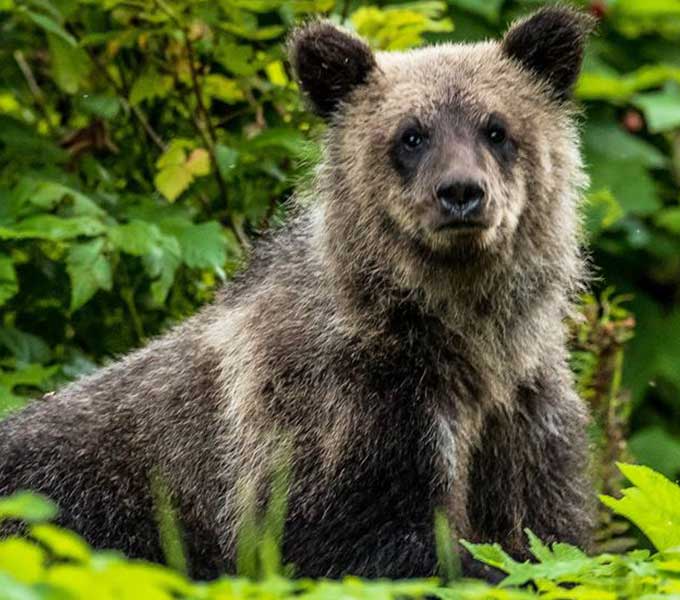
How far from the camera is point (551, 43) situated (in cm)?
612

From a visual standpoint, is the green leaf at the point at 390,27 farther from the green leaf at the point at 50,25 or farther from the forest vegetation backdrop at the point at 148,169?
the green leaf at the point at 50,25

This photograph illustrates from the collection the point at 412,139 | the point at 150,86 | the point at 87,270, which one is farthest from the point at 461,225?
the point at 150,86

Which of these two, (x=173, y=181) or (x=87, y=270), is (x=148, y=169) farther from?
(x=87, y=270)

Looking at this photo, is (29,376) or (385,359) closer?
(385,359)

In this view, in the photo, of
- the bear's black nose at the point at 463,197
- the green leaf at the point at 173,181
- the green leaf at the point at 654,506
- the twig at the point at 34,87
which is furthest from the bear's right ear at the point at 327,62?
the twig at the point at 34,87

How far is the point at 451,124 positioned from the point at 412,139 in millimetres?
149

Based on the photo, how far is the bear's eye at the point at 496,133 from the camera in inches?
223

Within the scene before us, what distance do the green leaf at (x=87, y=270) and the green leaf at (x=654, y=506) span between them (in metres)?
3.02

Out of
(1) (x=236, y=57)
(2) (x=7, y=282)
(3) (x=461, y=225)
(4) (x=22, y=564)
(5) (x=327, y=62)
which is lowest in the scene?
(2) (x=7, y=282)

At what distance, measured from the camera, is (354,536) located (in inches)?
212

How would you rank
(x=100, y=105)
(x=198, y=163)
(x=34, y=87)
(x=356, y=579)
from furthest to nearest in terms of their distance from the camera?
(x=34, y=87), (x=100, y=105), (x=198, y=163), (x=356, y=579)

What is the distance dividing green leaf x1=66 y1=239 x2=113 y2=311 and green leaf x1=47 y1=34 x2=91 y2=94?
1250 mm

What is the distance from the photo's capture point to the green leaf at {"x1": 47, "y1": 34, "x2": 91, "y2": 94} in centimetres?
765

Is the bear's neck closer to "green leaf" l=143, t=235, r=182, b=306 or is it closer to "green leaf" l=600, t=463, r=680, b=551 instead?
"green leaf" l=143, t=235, r=182, b=306
